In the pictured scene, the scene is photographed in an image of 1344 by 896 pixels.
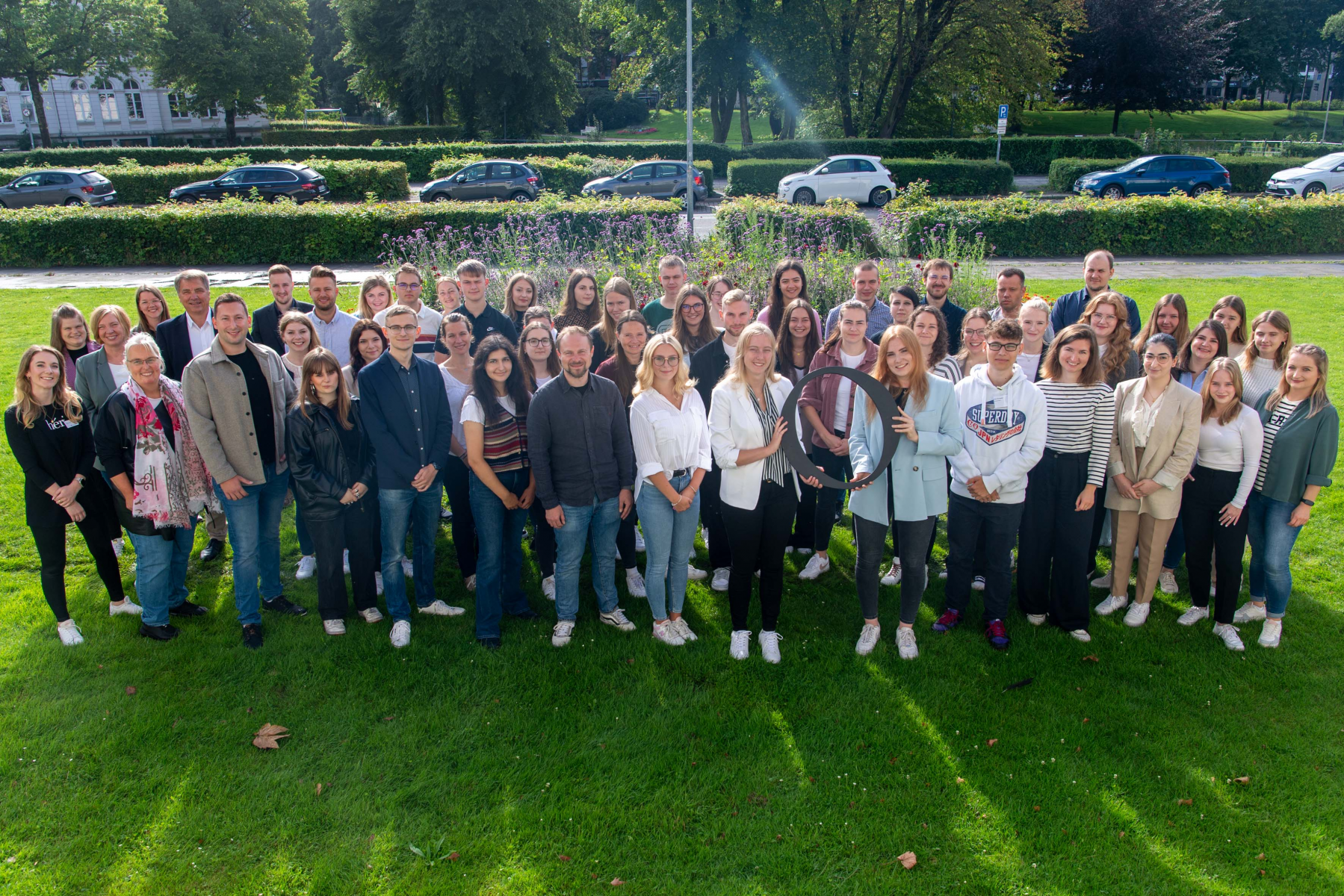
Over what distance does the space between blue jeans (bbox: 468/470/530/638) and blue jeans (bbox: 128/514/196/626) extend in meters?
1.86

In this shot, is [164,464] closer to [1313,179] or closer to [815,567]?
[815,567]

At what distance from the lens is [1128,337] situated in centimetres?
554

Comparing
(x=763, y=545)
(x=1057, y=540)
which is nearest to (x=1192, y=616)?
(x=1057, y=540)

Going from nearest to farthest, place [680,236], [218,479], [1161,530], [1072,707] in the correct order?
[1072,707] < [218,479] < [1161,530] < [680,236]

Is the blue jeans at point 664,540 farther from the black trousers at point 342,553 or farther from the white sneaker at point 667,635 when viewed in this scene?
the black trousers at point 342,553

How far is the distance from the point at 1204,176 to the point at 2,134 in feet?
219

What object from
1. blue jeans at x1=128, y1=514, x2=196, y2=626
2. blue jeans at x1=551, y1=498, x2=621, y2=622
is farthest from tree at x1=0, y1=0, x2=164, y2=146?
blue jeans at x1=551, y1=498, x2=621, y2=622

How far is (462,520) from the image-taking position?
5961 millimetres

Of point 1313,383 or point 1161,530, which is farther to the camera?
point 1161,530

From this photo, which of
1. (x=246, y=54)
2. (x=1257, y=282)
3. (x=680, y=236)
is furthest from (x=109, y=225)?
(x=246, y=54)

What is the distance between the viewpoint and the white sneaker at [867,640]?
511cm

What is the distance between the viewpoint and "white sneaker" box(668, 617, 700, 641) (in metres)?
5.25

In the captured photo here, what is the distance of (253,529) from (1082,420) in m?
5.19

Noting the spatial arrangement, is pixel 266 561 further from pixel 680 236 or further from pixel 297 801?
pixel 680 236
